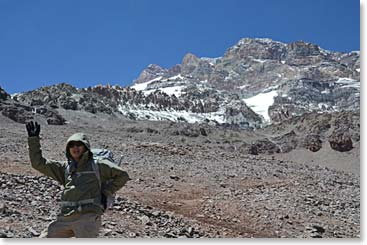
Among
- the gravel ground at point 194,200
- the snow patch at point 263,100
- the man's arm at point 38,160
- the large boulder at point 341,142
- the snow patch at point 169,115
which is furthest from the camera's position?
the snow patch at point 263,100

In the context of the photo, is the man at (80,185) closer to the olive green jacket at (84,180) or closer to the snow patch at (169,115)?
the olive green jacket at (84,180)

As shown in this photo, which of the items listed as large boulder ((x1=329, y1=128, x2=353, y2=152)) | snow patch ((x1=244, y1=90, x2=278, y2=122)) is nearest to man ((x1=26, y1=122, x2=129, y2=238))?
large boulder ((x1=329, y1=128, x2=353, y2=152))

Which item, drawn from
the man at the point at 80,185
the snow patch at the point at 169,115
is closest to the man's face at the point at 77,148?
the man at the point at 80,185

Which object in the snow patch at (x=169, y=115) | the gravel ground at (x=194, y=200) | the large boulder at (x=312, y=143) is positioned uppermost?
the snow patch at (x=169, y=115)

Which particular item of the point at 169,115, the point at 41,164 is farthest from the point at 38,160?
the point at 169,115

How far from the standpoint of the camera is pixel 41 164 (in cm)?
415

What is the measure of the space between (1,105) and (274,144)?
625 inches

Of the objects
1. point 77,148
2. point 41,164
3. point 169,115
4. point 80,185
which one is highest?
point 169,115

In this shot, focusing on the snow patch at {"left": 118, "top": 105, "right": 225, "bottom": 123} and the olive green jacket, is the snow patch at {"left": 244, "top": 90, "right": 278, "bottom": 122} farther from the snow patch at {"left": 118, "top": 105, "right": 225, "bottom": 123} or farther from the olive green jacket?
the olive green jacket

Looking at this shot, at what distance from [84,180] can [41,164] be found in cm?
37

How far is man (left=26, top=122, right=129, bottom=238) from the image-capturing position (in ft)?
13.4

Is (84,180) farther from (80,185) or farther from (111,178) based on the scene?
(111,178)

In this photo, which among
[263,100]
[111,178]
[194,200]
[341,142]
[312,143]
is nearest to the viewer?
[111,178]

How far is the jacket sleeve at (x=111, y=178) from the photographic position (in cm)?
415
